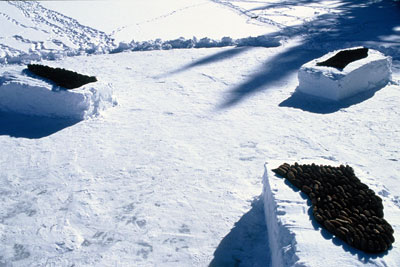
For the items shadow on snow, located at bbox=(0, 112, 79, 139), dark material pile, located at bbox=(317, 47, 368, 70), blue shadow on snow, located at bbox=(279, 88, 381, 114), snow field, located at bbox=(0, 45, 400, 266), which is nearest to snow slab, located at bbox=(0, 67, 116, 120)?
shadow on snow, located at bbox=(0, 112, 79, 139)

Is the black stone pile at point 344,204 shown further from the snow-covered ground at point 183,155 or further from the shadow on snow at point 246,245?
the shadow on snow at point 246,245

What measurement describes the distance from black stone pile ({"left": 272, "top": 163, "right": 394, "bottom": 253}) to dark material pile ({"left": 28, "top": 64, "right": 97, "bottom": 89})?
13.3 feet

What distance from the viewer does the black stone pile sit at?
2807 mm

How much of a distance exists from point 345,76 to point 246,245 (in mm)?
4177

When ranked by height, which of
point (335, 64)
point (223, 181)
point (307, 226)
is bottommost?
point (223, 181)

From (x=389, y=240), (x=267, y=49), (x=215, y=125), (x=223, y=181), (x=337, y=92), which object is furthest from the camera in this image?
(x=267, y=49)

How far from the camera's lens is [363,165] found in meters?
4.85

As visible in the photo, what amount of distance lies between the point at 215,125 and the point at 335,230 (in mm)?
3386

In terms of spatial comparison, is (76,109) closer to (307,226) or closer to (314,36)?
(307,226)

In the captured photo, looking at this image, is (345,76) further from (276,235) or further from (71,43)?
(71,43)

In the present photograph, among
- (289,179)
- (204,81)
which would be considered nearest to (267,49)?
(204,81)

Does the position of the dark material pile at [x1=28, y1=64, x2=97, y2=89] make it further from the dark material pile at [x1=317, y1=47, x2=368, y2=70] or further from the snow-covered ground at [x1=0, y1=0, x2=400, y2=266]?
the dark material pile at [x1=317, y1=47, x2=368, y2=70]

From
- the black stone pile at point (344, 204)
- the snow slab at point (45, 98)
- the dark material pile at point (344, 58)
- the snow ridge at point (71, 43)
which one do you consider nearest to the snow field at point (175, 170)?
the black stone pile at point (344, 204)

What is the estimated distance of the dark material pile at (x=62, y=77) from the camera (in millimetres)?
6223
